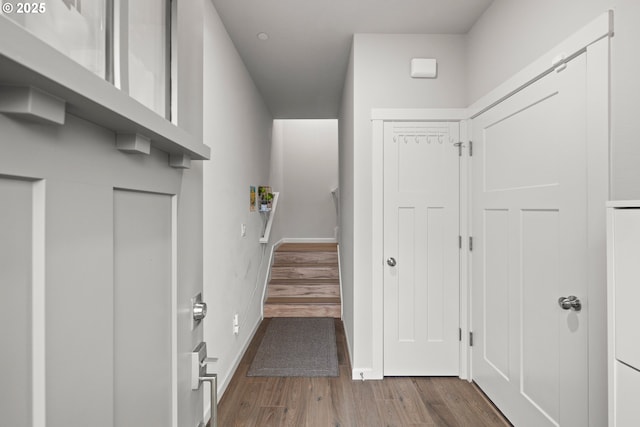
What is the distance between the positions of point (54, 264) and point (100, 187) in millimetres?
124

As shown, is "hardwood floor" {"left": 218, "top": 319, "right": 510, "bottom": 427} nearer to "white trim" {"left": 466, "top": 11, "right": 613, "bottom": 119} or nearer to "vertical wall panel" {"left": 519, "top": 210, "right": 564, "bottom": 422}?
"vertical wall panel" {"left": 519, "top": 210, "right": 564, "bottom": 422}

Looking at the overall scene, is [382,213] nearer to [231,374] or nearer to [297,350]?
[297,350]

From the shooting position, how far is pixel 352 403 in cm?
221

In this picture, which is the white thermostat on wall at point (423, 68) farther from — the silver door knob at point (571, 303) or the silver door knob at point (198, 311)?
the silver door knob at point (198, 311)

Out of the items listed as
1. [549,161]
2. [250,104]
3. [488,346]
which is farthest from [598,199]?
[250,104]

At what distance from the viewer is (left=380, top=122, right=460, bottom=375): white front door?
8.40 feet

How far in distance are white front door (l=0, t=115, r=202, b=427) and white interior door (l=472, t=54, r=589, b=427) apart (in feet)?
5.47

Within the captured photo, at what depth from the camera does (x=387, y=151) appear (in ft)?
8.39

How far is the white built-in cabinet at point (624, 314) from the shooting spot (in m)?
0.86

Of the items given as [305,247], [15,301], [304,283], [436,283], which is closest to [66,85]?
[15,301]

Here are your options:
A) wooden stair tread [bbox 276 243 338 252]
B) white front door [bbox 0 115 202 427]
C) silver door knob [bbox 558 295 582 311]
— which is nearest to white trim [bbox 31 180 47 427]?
white front door [bbox 0 115 202 427]

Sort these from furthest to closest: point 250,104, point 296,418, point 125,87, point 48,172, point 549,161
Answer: point 250,104 < point 296,418 < point 549,161 < point 125,87 < point 48,172

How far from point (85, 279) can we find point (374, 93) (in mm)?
2461

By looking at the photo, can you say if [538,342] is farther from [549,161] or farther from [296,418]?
[296,418]
